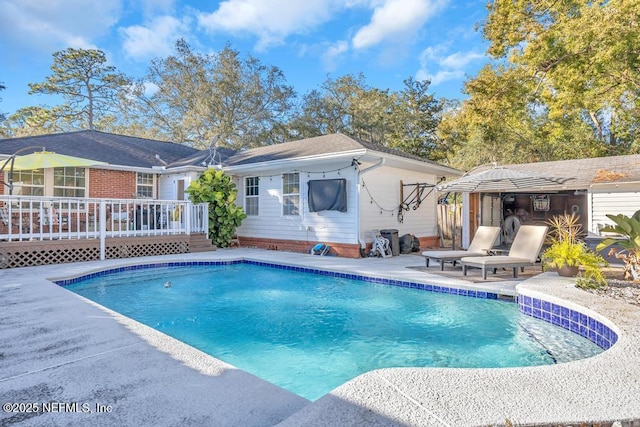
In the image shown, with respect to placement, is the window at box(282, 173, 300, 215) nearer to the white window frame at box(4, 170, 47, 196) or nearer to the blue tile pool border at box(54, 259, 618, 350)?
the blue tile pool border at box(54, 259, 618, 350)

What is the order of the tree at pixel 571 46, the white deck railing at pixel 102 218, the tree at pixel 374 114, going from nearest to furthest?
1. the white deck railing at pixel 102 218
2. the tree at pixel 571 46
3. the tree at pixel 374 114

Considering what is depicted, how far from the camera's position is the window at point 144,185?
518 inches

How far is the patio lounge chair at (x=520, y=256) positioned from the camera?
6.62m

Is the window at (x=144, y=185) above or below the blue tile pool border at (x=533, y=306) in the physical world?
above

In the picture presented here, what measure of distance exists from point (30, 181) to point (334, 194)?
905 centimetres

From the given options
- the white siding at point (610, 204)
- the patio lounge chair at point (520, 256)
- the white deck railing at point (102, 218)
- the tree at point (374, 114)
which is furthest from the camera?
the tree at point (374, 114)

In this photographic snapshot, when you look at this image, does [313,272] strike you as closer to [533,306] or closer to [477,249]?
[477,249]

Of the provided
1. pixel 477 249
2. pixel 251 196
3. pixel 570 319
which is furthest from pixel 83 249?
pixel 570 319

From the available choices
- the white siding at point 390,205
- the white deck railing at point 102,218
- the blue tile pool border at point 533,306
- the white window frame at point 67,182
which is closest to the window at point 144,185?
the white window frame at point 67,182

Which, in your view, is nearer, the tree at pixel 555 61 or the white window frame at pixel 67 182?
the tree at pixel 555 61

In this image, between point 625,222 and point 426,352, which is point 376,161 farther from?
point 426,352

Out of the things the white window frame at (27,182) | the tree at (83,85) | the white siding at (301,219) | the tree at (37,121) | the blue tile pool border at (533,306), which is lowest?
the blue tile pool border at (533,306)

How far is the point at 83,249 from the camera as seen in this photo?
9.04 meters

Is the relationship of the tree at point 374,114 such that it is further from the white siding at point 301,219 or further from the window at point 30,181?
the window at point 30,181
